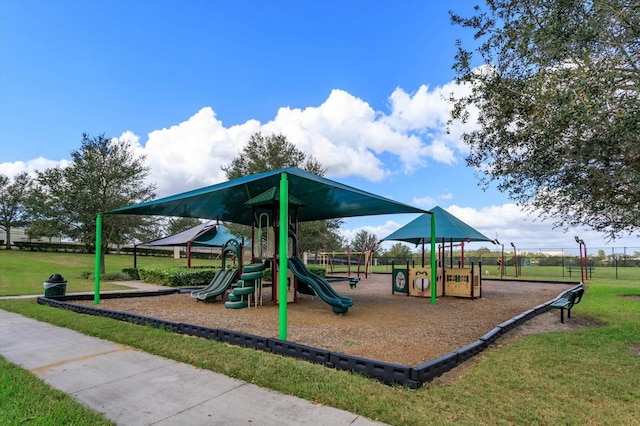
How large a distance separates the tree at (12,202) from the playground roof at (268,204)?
1660 inches

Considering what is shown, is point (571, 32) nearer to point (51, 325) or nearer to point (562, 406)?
point (562, 406)

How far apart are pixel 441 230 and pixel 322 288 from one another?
205 inches

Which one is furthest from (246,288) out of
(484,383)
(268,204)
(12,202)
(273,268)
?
(12,202)

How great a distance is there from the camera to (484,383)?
3.90 m

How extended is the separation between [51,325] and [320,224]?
1567cm

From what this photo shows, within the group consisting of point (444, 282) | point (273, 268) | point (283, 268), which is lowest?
point (444, 282)

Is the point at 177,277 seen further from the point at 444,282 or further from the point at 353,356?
the point at 353,356

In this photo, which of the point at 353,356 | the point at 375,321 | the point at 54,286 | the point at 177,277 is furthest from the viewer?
the point at 177,277

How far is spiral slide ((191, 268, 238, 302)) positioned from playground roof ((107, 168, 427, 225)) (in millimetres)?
1976

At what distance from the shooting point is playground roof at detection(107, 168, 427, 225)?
7.82 m

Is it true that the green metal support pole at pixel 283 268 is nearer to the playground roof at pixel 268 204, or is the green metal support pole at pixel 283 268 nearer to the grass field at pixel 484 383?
the grass field at pixel 484 383

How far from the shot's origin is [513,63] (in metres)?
6.17

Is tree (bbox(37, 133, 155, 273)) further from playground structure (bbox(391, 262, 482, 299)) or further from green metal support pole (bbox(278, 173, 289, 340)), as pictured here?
green metal support pole (bbox(278, 173, 289, 340))

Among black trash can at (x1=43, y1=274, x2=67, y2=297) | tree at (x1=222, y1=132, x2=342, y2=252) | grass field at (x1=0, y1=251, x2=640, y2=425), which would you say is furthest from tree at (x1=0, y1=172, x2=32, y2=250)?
grass field at (x1=0, y1=251, x2=640, y2=425)
